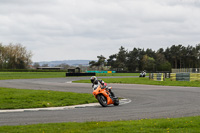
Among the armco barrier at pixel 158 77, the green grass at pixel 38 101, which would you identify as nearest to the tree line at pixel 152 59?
the armco barrier at pixel 158 77

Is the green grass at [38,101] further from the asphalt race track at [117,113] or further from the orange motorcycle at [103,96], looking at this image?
the orange motorcycle at [103,96]

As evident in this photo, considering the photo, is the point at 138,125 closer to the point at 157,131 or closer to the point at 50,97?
the point at 157,131

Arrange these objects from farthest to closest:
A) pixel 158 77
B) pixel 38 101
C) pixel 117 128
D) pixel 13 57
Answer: pixel 13 57 → pixel 158 77 → pixel 38 101 → pixel 117 128

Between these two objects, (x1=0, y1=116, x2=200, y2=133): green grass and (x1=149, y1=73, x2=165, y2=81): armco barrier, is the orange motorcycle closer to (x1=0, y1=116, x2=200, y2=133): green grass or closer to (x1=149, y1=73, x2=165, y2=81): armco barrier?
(x1=0, y1=116, x2=200, y2=133): green grass

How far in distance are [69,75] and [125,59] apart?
7721cm

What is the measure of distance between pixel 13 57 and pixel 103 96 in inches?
4430

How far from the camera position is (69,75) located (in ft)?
201

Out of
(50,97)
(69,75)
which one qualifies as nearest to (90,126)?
(50,97)

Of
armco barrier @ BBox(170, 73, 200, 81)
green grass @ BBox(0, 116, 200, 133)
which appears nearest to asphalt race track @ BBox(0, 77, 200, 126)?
green grass @ BBox(0, 116, 200, 133)

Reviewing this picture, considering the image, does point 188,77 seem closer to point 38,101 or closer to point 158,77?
point 158,77

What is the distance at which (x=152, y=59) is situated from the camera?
429 feet

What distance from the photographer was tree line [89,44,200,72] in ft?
422

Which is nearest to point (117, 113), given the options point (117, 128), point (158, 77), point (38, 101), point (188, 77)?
point (117, 128)

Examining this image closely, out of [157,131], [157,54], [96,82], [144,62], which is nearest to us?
[157,131]
